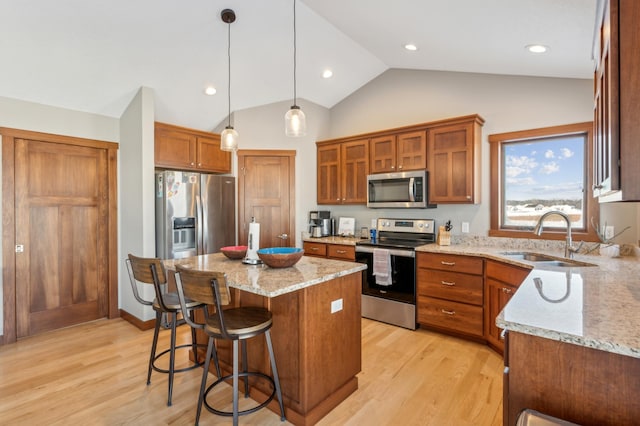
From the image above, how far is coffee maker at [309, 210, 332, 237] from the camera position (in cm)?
475

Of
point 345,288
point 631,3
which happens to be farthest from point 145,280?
point 631,3

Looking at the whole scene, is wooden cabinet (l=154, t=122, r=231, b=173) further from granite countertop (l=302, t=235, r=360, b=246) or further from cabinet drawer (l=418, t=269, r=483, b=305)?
cabinet drawer (l=418, t=269, r=483, b=305)

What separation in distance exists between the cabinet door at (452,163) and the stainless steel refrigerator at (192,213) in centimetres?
259

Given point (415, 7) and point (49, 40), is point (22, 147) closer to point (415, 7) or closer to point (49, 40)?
point (49, 40)

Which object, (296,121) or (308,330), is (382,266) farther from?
(296,121)

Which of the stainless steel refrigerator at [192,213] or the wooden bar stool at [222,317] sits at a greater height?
the stainless steel refrigerator at [192,213]

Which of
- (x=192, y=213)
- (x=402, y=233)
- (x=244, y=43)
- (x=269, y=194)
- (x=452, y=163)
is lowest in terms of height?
(x=402, y=233)

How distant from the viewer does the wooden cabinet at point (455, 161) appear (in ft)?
11.5

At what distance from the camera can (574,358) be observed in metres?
1.08

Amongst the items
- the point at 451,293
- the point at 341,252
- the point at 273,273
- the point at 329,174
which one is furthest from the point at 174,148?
the point at 451,293

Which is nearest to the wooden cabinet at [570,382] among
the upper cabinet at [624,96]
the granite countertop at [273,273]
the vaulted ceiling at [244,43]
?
the upper cabinet at [624,96]

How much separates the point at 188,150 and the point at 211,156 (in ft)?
1.11

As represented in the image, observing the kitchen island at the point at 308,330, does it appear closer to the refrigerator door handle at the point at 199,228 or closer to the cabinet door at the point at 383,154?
the refrigerator door handle at the point at 199,228

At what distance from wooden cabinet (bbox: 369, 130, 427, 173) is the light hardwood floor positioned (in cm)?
193
